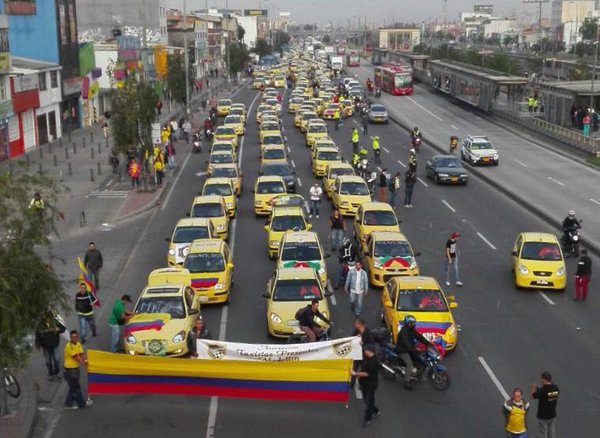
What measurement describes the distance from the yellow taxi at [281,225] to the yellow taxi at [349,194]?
15.7 feet

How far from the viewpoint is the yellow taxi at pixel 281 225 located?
25219 millimetres

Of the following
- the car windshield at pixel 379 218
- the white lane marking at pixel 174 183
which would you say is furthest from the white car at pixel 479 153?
the car windshield at pixel 379 218

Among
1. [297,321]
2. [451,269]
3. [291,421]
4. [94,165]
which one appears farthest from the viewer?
[94,165]

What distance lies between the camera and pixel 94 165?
46625mm

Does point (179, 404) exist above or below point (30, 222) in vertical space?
below

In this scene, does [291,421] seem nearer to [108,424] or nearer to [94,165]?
[108,424]

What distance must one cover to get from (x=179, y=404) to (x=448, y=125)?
51.3 meters

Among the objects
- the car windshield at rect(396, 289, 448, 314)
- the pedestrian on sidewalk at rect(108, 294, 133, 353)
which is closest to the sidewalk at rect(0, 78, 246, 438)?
the pedestrian on sidewalk at rect(108, 294, 133, 353)

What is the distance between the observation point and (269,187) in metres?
31.9

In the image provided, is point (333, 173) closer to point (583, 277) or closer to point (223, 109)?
point (583, 277)

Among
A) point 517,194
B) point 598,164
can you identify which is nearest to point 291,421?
point 517,194

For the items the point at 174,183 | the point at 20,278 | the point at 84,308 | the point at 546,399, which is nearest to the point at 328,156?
the point at 174,183

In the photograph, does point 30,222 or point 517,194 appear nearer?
point 30,222

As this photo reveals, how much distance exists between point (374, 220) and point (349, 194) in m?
5.25
